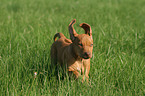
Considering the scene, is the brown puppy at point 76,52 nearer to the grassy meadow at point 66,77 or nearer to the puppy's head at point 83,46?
the puppy's head at point 83,46

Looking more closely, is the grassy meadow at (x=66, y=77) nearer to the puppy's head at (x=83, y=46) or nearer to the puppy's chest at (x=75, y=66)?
the puppy's chest at (x=75, y=66)

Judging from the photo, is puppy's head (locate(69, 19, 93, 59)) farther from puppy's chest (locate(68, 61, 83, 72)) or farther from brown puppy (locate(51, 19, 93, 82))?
puppy's chest (locate(68, 61, 83, 72))

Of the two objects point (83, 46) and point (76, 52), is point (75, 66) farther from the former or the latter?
point (83, 46)

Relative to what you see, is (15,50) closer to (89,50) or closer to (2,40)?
(2,40)

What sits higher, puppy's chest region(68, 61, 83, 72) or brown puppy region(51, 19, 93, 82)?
brown puppy region(51, 19, 93, 82)

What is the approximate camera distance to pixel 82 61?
282 cm

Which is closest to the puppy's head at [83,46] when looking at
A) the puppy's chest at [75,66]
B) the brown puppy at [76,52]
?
the brown puppy at [76,52]

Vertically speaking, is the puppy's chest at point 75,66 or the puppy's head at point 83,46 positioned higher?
the puppy's head at point 83,46

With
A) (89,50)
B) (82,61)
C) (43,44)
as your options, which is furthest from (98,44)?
(89,50)

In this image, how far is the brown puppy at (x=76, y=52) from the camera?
99.5 inches

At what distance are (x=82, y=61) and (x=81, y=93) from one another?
418mm

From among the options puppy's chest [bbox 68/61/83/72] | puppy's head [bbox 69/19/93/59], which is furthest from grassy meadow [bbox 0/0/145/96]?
puppy's head [bbox 69/19/93/59]

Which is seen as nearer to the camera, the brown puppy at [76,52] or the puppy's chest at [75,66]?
the brown puppy at [76,52]

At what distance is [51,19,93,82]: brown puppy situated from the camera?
253cm
